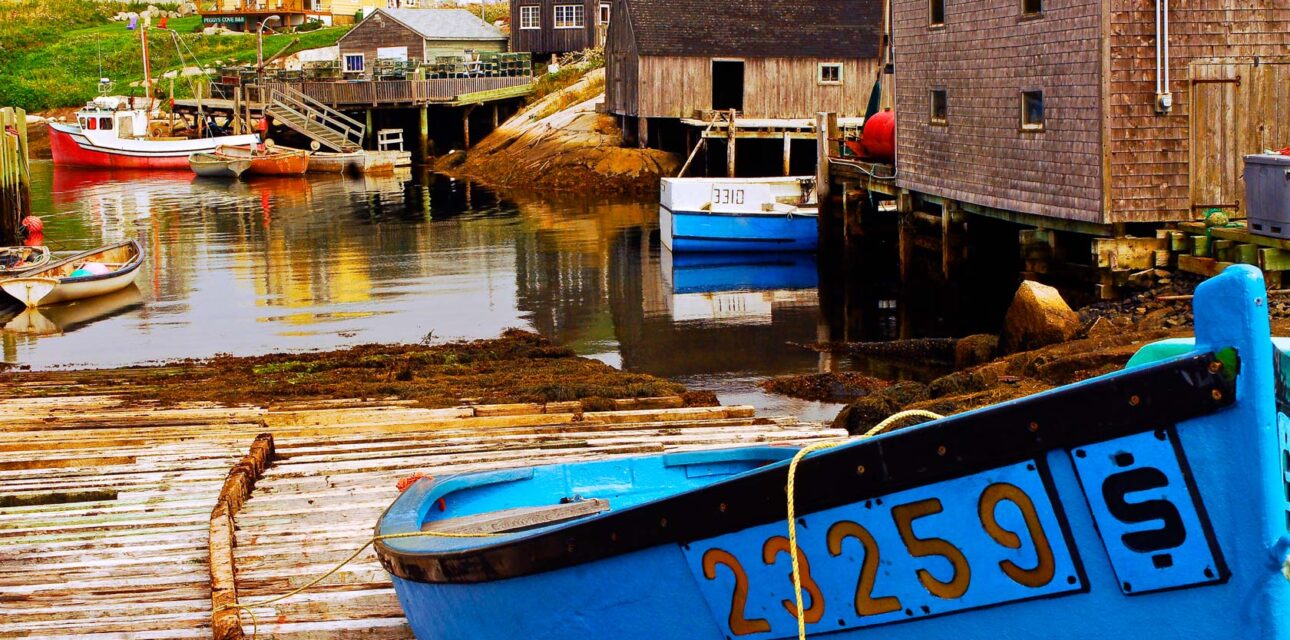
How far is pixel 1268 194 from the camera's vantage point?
1592 centimetres

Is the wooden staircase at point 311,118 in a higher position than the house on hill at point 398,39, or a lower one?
lower

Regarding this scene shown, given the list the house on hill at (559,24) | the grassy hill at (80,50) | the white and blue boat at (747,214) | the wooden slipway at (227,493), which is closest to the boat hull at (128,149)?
the grassy hill at (80,50)

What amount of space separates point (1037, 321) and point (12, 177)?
2438 centimetres

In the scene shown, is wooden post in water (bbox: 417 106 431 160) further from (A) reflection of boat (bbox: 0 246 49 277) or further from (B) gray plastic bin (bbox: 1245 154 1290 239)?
(B) gray plastic bin (bbox: 1245 154 1290 239)

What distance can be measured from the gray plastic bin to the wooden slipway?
7.85 m

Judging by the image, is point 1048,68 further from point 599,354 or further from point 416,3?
point 416,3

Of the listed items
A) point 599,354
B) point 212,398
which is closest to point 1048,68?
point 599,354

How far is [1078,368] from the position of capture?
13656 millimetres

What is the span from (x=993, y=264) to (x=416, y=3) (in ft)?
222

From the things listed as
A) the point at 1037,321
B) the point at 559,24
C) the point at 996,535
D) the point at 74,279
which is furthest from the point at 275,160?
the point at 996,535

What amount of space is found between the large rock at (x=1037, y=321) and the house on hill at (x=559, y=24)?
48.4 m

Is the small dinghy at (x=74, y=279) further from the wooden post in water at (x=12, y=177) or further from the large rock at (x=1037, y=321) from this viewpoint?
the large rock at (x=1037, y=321)

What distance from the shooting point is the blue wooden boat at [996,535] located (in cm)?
415

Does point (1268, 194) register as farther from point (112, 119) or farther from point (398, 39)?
point (398, 39)
